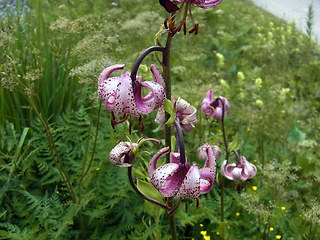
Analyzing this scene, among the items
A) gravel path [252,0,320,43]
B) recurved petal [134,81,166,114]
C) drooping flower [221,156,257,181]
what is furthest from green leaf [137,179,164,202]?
gravel path [252,0,320,43]

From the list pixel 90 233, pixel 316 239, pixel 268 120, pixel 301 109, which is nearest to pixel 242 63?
pixel 301 109

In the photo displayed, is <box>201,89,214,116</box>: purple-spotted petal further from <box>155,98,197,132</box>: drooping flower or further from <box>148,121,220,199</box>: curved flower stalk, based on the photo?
<box>148,121,220,199</box>: curved flower stalk

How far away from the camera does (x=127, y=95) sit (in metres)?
0.79

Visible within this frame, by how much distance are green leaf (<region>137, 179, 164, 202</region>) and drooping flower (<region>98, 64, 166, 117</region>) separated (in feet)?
1.02

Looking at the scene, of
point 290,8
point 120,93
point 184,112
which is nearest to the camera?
point 120,93

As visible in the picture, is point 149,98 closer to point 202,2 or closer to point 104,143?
point 202,2

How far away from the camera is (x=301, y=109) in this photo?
3.04 metres

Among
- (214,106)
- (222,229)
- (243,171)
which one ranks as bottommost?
(222,229)

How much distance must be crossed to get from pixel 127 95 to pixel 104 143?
3.34 feet

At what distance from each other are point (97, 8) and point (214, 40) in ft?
4.66

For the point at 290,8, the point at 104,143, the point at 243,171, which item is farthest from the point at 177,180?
the point at 290,8

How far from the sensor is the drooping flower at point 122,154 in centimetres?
104

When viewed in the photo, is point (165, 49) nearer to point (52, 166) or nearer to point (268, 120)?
point (52, 166)

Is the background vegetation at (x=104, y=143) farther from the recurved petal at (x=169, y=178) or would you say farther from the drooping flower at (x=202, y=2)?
the drooping flower at (x=202, y=2)
